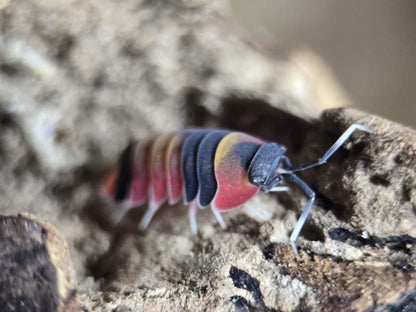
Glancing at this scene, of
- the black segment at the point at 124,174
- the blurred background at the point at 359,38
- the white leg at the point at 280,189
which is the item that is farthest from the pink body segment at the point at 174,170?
the blurred background at the point at 359,38

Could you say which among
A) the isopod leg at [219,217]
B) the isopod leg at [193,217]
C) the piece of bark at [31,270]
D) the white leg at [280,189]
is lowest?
the isopod leg at [193,217]

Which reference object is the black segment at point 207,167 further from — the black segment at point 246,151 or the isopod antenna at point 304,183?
the isopod antenna at point 304,183

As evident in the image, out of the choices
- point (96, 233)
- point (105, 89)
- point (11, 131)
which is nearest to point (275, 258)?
point (96, 233)

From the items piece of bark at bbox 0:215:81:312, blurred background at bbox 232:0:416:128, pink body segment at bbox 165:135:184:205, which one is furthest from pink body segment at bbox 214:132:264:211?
blurred background at bbox 232:0:416:128

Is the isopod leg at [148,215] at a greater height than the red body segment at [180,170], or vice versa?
the red body segment at [180,170]

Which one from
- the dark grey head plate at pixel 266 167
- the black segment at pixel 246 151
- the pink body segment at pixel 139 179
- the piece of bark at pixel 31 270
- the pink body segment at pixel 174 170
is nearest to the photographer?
the piece of bark at pixel 31 270

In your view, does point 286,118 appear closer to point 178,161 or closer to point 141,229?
point 178,161

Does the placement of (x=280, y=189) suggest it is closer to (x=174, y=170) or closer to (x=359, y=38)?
(x=174, y=170)
